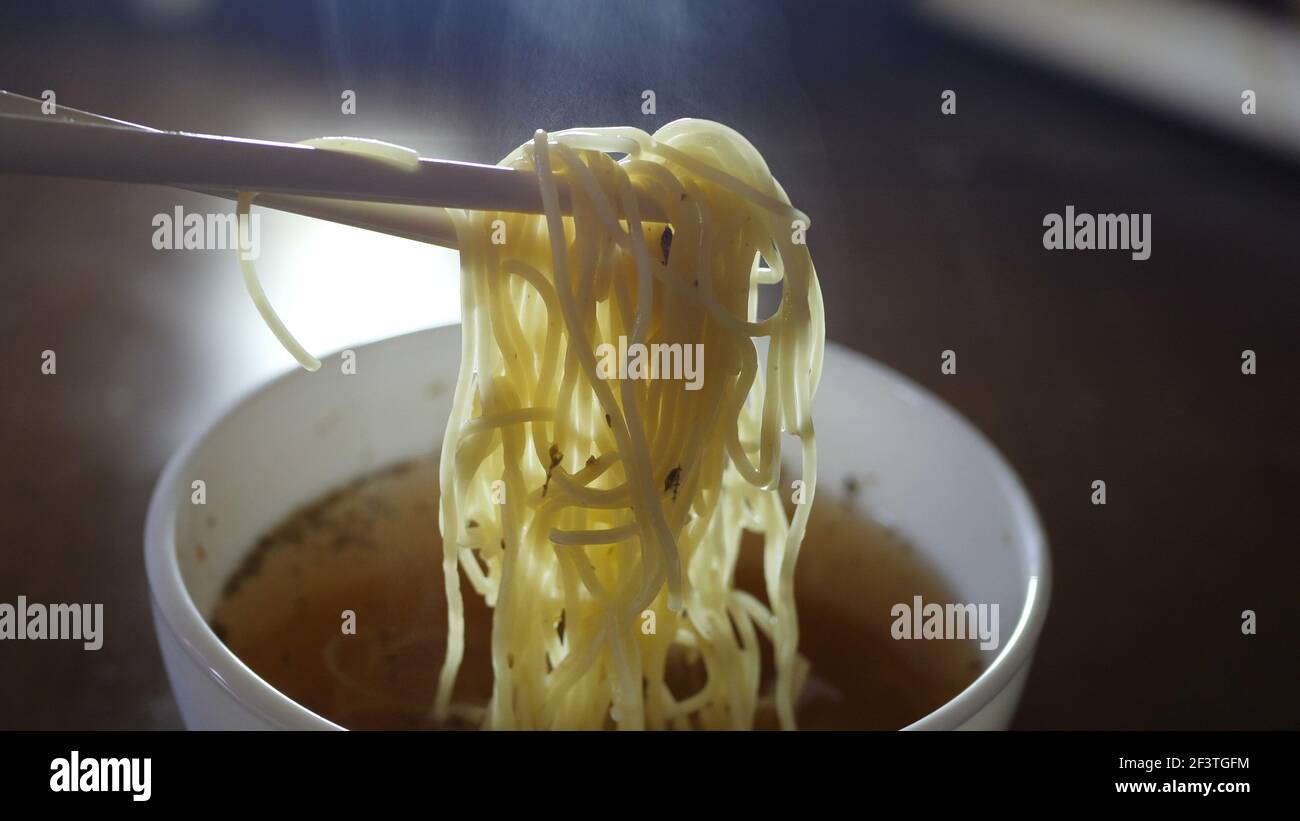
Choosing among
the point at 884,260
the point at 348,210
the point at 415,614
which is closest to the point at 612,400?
the point at 348,210

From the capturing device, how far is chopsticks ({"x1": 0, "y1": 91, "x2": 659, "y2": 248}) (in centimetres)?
50

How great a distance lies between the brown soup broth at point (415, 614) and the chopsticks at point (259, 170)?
1.01 feet

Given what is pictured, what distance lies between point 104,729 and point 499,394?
0.39 metres

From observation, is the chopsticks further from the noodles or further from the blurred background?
the blurred background

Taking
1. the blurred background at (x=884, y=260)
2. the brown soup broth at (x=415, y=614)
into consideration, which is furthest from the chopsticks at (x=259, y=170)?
the brown soup broth at (x=415, y=614)

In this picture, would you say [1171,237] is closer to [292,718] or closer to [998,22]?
[998,22]

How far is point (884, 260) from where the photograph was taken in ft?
4.34

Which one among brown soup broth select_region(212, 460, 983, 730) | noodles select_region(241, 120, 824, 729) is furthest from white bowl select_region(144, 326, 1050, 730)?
noodles select_region(241, 120, 824, 729)

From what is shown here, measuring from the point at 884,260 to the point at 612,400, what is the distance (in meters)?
0.78

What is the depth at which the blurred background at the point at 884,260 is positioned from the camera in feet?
2.76

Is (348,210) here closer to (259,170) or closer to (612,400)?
(259,170)

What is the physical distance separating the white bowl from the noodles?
127mm

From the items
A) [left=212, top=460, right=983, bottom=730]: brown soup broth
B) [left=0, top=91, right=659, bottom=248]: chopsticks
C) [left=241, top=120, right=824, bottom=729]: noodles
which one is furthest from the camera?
[left=212, top=460, right=983, bottom=730]: brown soup broth

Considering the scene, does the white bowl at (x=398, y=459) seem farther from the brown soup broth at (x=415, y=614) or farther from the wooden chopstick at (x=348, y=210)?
the wooden chopstick at (x=348, y=210)
